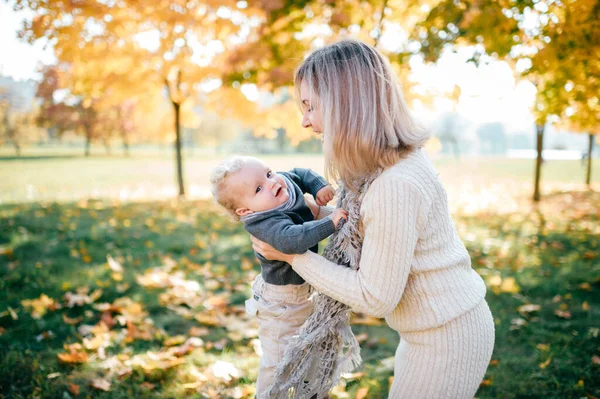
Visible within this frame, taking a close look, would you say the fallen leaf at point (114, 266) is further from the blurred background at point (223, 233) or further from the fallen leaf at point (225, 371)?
the fallen leaf at point (225, 371)

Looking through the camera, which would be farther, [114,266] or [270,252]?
[114,266]

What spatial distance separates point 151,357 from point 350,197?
2222 mm

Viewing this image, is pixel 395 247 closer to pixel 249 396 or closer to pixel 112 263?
pixel 249 396

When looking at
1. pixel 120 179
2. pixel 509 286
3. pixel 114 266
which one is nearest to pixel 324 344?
pixel 509 286

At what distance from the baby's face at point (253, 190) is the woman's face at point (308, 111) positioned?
37 centimetres

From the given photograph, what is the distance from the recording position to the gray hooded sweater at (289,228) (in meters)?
1.67

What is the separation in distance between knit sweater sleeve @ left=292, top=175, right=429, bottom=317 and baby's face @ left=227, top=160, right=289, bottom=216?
544 mm

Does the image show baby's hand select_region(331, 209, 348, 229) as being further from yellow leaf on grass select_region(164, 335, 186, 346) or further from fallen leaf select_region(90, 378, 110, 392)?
yellow leaf on grass select_region(164, 335, 186, 346)

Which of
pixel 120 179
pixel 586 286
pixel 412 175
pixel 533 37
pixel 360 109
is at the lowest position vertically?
pixel 120 179

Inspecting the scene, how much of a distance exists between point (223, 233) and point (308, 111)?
18.4 ft

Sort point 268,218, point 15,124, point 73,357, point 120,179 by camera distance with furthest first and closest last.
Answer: point 15,124 → point 120,179 → point 73,357 → point 268,218

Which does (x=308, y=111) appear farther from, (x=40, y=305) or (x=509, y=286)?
(x=509, y=286)

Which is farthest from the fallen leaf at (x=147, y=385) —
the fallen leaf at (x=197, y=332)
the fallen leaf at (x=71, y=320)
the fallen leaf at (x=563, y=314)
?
the fallen leaf at (x=563, y=314)

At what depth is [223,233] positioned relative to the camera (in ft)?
23.3
